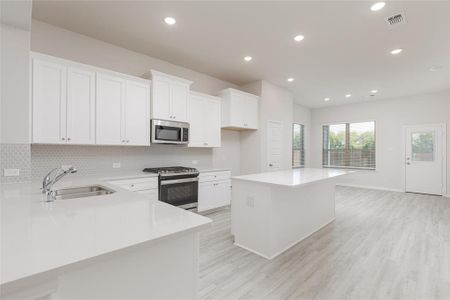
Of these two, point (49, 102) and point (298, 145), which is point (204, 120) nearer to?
point (49, 102)

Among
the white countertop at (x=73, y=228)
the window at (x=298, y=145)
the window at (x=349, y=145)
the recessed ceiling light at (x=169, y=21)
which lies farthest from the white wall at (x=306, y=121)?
the white countertop at (x=73, y=228)

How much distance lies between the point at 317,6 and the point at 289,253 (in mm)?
2973

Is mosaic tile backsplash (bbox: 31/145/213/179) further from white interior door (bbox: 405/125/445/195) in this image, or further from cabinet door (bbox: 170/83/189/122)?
white interior door (bbox: 405/125/445/195)

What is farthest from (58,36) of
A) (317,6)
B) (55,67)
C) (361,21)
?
(361,21)

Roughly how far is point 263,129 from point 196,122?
178cm

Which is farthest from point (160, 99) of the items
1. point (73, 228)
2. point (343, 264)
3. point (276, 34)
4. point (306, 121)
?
point (306, 121)

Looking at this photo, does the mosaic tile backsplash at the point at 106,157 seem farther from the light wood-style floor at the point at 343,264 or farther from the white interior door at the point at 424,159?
the white interior door at the point at 424,159

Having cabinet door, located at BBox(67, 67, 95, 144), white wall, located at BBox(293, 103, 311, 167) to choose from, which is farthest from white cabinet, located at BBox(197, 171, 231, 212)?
white wall, located at BBox(293, 103, 311, 167)

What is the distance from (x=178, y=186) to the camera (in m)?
3.62

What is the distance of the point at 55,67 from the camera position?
2.67 meters

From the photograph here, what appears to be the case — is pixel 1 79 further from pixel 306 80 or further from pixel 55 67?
pixel 306 80

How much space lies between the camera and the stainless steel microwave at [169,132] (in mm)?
3543

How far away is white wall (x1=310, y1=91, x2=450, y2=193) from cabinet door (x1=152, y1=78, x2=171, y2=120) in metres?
6.55

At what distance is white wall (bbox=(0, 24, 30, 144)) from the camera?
7.34 feet
